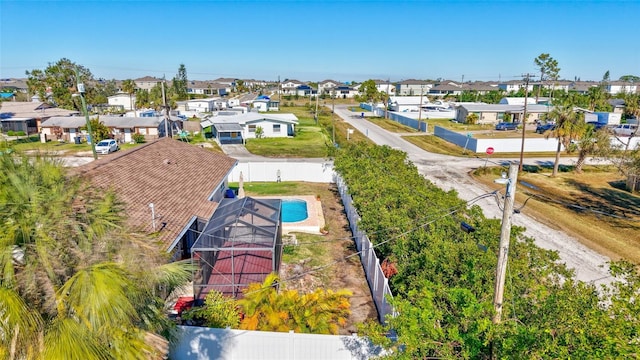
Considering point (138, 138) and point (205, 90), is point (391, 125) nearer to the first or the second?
point (138, 138)

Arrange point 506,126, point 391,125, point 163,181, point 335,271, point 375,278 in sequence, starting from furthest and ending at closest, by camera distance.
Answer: point 391,125, point 506,126, point 163,181, point 335,271, point 375,278

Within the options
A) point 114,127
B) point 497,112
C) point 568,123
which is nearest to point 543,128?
point 497,112

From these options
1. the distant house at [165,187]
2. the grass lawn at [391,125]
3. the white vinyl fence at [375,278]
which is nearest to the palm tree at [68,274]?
the distant house at [165,187]

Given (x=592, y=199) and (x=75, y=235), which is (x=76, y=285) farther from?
(x=592, y=199)

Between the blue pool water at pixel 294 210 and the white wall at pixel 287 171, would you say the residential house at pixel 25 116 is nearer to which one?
the white wall at pixel 287 171

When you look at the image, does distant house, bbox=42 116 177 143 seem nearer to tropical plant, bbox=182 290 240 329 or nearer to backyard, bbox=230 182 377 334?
backyard, bbox=230 182 377 334

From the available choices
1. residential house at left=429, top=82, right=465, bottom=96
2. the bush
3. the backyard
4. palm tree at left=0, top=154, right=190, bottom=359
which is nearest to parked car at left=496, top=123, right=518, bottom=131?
the backyard
